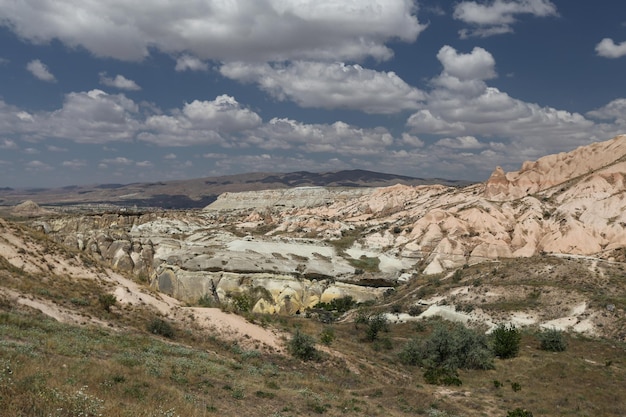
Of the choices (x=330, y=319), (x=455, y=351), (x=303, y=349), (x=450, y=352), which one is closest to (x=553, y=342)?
(x=455, y=351)

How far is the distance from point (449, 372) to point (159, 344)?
770 inches

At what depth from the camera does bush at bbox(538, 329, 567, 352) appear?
37.3 metres

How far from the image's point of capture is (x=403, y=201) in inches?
6284

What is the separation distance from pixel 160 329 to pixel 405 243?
77.9 metres

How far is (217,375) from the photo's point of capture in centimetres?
1802

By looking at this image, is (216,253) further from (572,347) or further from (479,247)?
(572,347)

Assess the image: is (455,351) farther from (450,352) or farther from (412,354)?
(412,354)

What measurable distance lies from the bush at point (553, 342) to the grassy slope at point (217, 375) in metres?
1.16

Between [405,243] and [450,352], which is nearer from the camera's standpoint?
[450,352]

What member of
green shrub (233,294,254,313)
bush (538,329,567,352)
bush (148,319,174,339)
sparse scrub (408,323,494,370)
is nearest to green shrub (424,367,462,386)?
sparse scrub (408,323,494,370)

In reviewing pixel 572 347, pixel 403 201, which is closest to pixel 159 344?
pixel 572 347

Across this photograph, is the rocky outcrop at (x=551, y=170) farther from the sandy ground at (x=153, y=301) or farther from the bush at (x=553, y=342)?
the sandy ground at (x=153, y=301)

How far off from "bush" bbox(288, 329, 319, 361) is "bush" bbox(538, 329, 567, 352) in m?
Answer: 23.4

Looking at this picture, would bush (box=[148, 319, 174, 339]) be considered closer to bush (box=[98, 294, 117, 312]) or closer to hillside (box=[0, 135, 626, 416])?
hillside (box=[0, 135, 626, 416])
